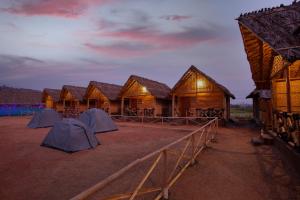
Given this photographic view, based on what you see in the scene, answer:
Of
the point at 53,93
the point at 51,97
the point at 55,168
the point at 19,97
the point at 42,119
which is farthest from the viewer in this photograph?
the point at 19,97

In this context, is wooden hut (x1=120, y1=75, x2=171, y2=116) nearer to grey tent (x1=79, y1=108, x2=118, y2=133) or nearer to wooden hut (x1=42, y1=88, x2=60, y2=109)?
grey tent (x1=79, y1=108, x2=118, y2=133)

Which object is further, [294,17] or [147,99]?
[147,99]

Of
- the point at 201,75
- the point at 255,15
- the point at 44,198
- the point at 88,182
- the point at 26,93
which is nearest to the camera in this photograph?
the point at 44,198

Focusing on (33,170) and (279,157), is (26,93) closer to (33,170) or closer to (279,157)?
(33,170)

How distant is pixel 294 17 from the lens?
272 inches

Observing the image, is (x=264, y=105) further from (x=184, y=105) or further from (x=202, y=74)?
(x=184, y=105)

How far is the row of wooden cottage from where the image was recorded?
20.0 m

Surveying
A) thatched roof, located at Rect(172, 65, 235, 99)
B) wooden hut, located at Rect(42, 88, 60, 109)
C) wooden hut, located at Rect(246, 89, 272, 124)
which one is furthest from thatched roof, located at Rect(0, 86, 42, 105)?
wooden hut, located at Rect(246, 89, 272, 124)

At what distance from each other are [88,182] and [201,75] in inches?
670

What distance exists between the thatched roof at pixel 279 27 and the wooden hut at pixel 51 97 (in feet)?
114

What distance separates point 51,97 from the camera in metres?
36.6

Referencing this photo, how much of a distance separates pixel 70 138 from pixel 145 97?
53.3 ft

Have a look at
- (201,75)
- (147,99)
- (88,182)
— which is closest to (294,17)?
(88,182)

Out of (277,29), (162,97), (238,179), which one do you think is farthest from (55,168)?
(162,97)
